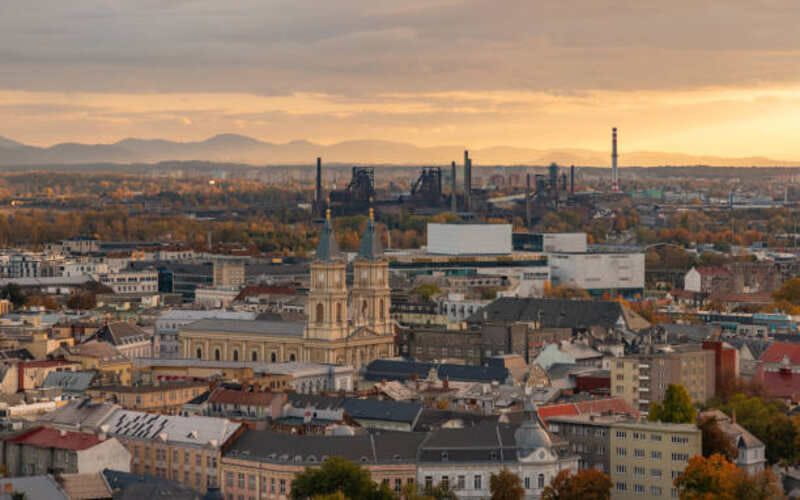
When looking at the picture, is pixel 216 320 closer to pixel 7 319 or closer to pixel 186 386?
pixel 7 319

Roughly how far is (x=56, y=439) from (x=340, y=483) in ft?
39.4

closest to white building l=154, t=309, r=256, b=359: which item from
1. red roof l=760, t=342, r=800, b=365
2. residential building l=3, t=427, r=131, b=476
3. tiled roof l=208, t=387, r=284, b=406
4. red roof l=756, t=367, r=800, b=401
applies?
tiled roof l=208, t=387, r=284, b=406

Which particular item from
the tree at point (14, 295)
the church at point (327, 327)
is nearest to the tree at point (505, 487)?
the church at point (327, 327)

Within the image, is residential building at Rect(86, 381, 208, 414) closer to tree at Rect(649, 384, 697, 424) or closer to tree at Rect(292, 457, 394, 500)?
tree at Rect(292, 457, 394, 500)

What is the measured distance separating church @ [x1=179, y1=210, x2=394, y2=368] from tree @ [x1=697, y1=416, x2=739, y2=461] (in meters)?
29.5

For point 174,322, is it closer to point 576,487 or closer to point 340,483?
point 576,487

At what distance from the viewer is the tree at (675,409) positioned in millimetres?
69125

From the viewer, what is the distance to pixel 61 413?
68.9 meters

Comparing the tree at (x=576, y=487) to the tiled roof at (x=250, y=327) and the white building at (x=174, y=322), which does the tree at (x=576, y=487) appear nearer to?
the tiled roof at (x=250, y=327)

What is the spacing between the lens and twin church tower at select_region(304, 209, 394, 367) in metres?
93.6

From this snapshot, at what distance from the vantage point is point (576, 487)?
59.4 metres

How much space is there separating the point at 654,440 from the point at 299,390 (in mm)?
22583

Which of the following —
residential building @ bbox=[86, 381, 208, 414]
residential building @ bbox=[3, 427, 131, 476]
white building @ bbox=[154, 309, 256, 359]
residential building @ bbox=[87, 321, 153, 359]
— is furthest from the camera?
white building @ bbox=[154, 309, 256, 359]

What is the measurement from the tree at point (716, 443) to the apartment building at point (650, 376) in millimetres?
11463
